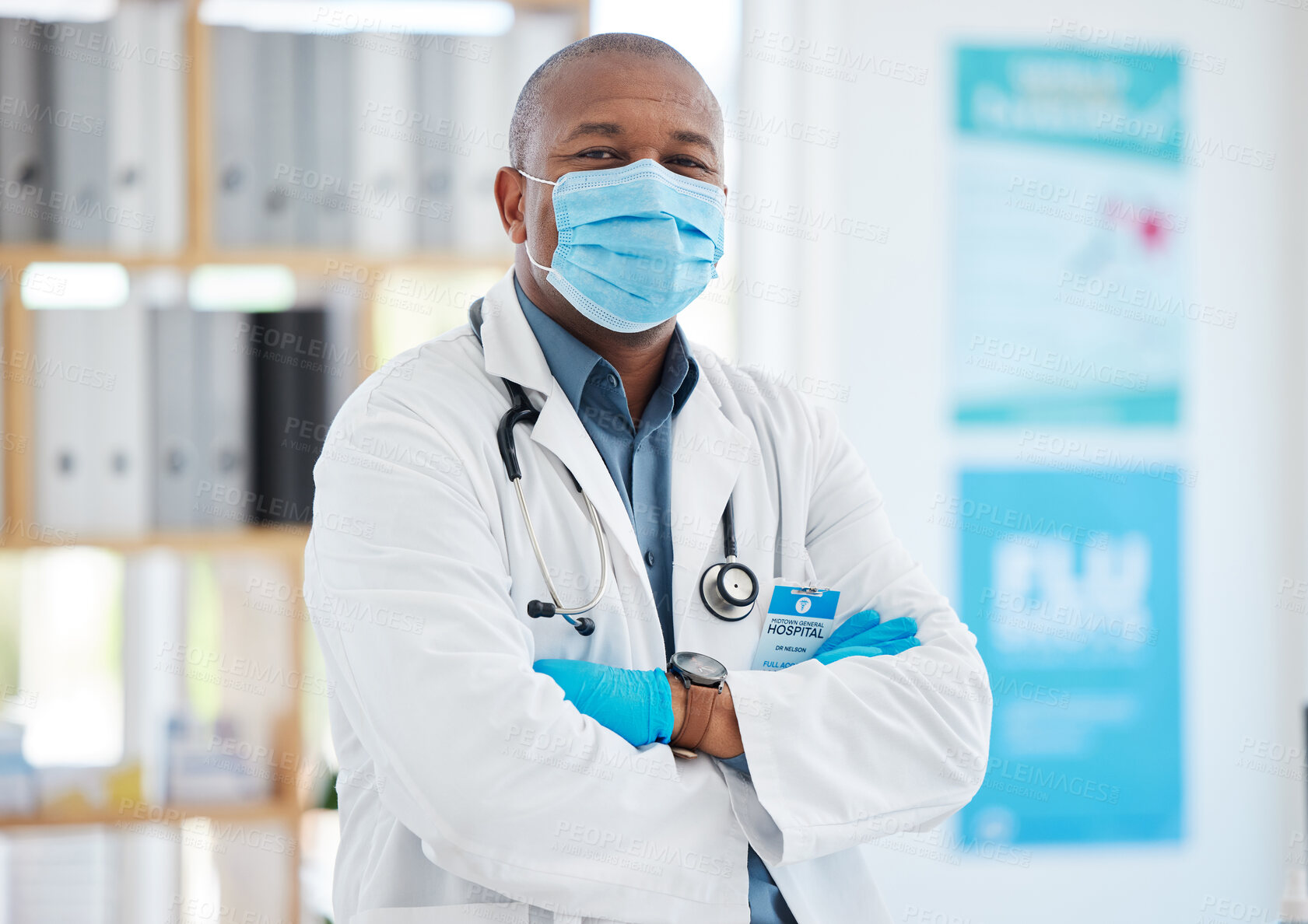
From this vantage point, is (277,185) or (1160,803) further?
(1160,803)

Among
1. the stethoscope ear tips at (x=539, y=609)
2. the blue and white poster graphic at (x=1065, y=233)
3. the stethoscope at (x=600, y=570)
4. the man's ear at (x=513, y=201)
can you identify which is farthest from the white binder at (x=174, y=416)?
the blue and white poster graphic at (x=1065, y=233)

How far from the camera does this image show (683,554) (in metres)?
1.32

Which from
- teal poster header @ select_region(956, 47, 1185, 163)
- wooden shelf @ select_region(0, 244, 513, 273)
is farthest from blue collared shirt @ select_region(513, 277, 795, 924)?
teal poster header @ select_region(956, 47, 1185, 163)

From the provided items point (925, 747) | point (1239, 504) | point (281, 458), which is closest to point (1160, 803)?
point (1239, 504)

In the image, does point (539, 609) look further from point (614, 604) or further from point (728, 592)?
point (728, 592)

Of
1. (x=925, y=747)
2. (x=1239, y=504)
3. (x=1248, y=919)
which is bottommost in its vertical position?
(x=1248, y=919)

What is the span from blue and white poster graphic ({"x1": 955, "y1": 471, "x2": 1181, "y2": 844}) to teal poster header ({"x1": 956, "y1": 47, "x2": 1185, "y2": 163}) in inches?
32.6

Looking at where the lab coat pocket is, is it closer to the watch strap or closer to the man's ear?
the watch strap

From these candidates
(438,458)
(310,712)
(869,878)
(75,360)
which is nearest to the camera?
(438,458)

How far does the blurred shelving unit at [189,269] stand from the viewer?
215 cm

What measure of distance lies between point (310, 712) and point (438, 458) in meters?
1.36

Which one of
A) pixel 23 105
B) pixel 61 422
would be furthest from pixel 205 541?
pixel 23 105

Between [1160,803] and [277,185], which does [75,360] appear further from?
[1160,803]

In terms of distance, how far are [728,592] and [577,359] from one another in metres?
0.35
